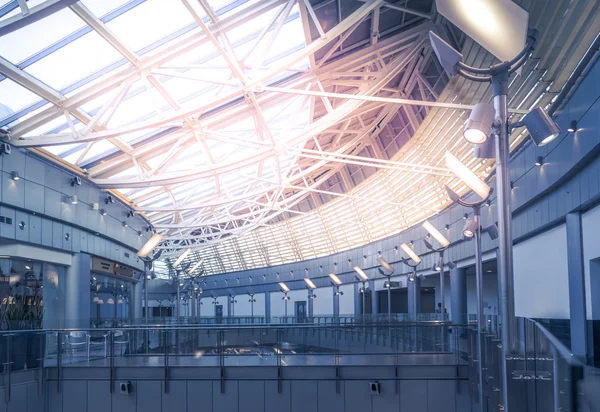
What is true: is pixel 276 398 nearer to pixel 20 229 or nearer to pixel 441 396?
pixel 441 396

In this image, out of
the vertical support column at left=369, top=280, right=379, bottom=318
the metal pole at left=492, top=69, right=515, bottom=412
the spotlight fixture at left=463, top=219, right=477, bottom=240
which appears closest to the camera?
the metal pole at left=492, top=69, right=515, bottom=412

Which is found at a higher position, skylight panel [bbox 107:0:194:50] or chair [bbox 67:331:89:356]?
skylight panel [bbox 107:0:194:50]

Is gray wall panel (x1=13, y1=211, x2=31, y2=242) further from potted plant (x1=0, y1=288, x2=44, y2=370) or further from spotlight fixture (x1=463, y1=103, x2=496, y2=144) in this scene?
spotlight fixture (x1=463, y1=103, x2=496, y2=144)

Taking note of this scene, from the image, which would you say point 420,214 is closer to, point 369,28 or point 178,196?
point 178,196

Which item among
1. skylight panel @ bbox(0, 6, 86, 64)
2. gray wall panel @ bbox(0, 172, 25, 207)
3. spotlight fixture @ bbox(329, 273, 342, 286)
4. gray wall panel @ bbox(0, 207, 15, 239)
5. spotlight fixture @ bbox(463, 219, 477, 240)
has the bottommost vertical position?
spotlight fixture @ bbox(329, 273, 342, 286)

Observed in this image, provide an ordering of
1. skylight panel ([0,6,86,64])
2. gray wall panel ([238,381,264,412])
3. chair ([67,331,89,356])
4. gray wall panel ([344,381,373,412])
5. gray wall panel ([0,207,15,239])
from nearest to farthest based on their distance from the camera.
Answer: gray wall panel ([344,381,373,412])
gray wall panel ([238,381,264,412])
skylight panel ([0,6,86,64])
chair ([67,331,89,356])
gray wall panel ([0,207,15,239])

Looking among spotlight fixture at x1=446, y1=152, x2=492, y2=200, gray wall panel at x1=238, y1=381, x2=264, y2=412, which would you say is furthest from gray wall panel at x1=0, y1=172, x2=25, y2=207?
spotlight fixture at x1=446, y1=152, x2=492, y2=200

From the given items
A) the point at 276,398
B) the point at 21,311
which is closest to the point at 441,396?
the point at 276,398

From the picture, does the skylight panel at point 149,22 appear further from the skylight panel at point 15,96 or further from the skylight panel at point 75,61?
the skylight panel at point 15,96

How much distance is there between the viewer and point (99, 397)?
41.0 feet

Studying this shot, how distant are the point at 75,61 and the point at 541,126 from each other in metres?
11.6

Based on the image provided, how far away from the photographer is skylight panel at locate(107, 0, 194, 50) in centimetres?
1326

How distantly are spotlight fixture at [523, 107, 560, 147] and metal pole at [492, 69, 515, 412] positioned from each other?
280mm

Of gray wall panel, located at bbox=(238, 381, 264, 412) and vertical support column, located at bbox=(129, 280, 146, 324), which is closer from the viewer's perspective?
gray wall panel, located at bbox=(238, 381, 264, 412)
